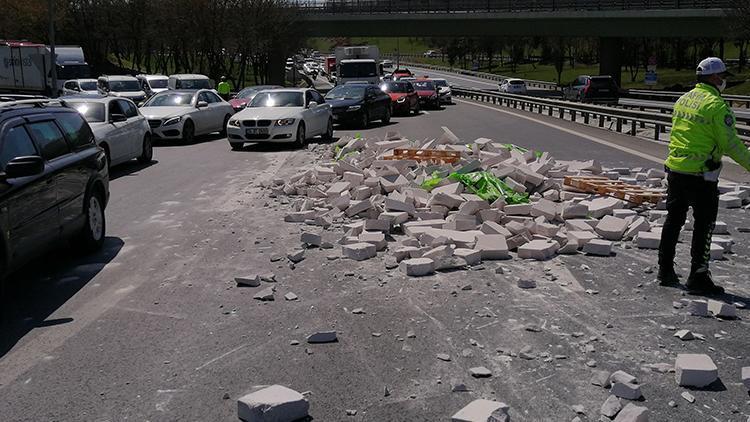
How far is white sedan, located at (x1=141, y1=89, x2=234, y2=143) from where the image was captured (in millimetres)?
22000

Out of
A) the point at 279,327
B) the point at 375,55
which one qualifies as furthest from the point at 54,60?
the point at 279,327

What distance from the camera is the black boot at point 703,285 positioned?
6.73 m

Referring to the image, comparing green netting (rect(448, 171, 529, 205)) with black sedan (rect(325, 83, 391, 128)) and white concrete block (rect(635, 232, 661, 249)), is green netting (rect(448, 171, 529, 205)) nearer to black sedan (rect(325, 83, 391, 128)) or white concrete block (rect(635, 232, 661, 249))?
white concrete block (rect(635, 232, 661, 249))

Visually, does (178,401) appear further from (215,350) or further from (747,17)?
(747,17)

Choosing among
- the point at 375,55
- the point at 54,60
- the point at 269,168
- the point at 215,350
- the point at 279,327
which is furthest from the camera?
the point at 375,55

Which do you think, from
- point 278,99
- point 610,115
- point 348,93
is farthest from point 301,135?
point 610,115

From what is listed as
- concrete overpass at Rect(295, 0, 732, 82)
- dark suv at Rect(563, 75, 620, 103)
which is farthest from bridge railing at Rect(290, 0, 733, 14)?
dark suv at Rect(563, 75, 620, 103)

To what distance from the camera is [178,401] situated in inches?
184

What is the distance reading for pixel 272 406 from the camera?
14.2 feet

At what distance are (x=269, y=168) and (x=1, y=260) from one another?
10.6 meters

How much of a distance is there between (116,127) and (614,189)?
399 inches

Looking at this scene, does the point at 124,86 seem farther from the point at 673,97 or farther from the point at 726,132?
the point at 726,132

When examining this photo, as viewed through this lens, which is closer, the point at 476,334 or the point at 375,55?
the point at 476,334

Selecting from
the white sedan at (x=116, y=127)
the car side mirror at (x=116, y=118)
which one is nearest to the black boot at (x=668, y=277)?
the white sedan at (x=116, y=127)
